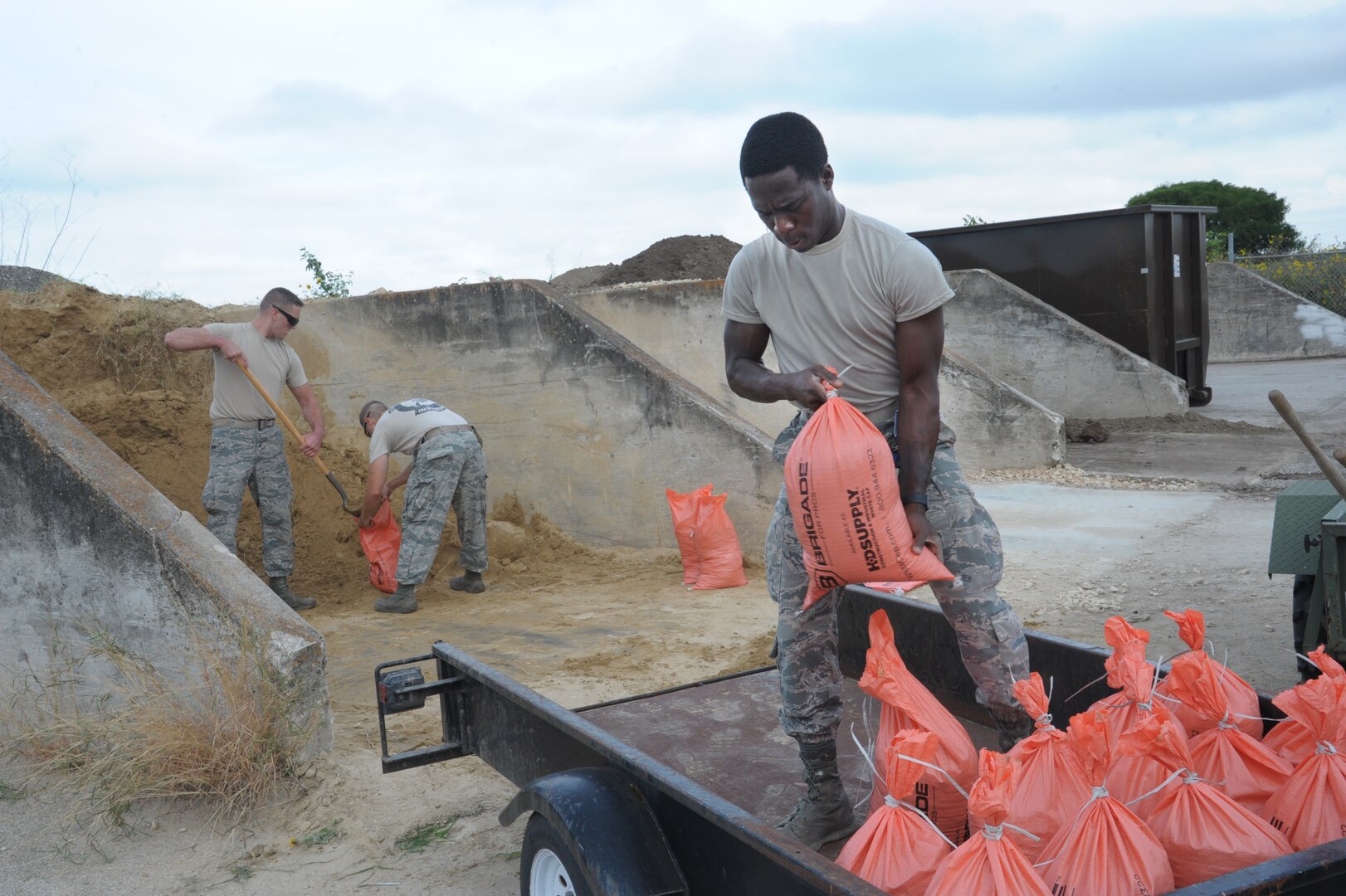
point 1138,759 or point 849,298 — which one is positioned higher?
point 849,298

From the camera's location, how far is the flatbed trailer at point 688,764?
2.04 meters

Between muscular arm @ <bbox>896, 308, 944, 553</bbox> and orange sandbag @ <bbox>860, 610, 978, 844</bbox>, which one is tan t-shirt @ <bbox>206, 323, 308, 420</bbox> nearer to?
muscular arm @ <bbox>896, 308, 944, 553</bbox>

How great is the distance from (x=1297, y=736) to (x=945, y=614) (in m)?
0.83

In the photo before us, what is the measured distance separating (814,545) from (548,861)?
1.01 meters

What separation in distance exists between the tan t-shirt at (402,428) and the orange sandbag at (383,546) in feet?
1.37

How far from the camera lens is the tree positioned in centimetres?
3550

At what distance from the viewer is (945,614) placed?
2.95 m

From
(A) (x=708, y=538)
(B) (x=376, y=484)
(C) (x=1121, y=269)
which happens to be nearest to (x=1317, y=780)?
(A) (x=708, y=538)

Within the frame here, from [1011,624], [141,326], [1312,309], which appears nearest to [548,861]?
[1011,624]

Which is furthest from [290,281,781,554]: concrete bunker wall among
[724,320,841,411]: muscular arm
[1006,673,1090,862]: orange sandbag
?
[1006,673,1090,862]: orange sandbag

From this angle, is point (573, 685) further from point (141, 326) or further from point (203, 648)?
point (141, 326)

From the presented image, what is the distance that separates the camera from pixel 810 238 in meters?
2.74

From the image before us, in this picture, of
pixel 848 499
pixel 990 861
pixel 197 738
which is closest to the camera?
pixel 990 861

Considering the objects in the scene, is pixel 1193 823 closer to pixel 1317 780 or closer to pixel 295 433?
pixel 1317 780
